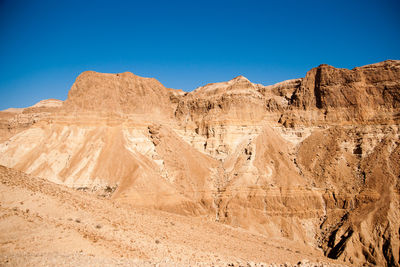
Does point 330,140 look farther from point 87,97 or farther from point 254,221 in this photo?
point 87,97

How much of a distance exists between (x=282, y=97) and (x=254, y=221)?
2815 cm

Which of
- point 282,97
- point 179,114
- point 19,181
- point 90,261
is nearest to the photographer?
point 90,261

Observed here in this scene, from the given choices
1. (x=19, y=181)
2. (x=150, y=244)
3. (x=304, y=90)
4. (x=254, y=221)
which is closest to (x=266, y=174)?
(x=254, y=221)

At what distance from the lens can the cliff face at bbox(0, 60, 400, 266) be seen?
3712 cm

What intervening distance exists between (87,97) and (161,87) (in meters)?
16.4

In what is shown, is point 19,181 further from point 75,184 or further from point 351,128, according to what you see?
point 351,128

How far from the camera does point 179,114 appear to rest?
63.0m

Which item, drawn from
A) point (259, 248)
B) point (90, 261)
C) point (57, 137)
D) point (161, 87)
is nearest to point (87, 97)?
point (57, 137)

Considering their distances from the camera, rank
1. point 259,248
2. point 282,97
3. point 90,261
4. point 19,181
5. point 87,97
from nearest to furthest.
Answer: point 90,261 → point 19,181 → point 259,248 → point 87,97 → point 282,97

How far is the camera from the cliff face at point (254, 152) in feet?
122

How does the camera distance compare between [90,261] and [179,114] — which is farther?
[179,114]

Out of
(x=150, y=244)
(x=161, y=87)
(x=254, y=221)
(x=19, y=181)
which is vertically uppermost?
(x=161, y=87)

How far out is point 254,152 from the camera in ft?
155

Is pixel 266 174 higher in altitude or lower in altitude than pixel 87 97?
lower
